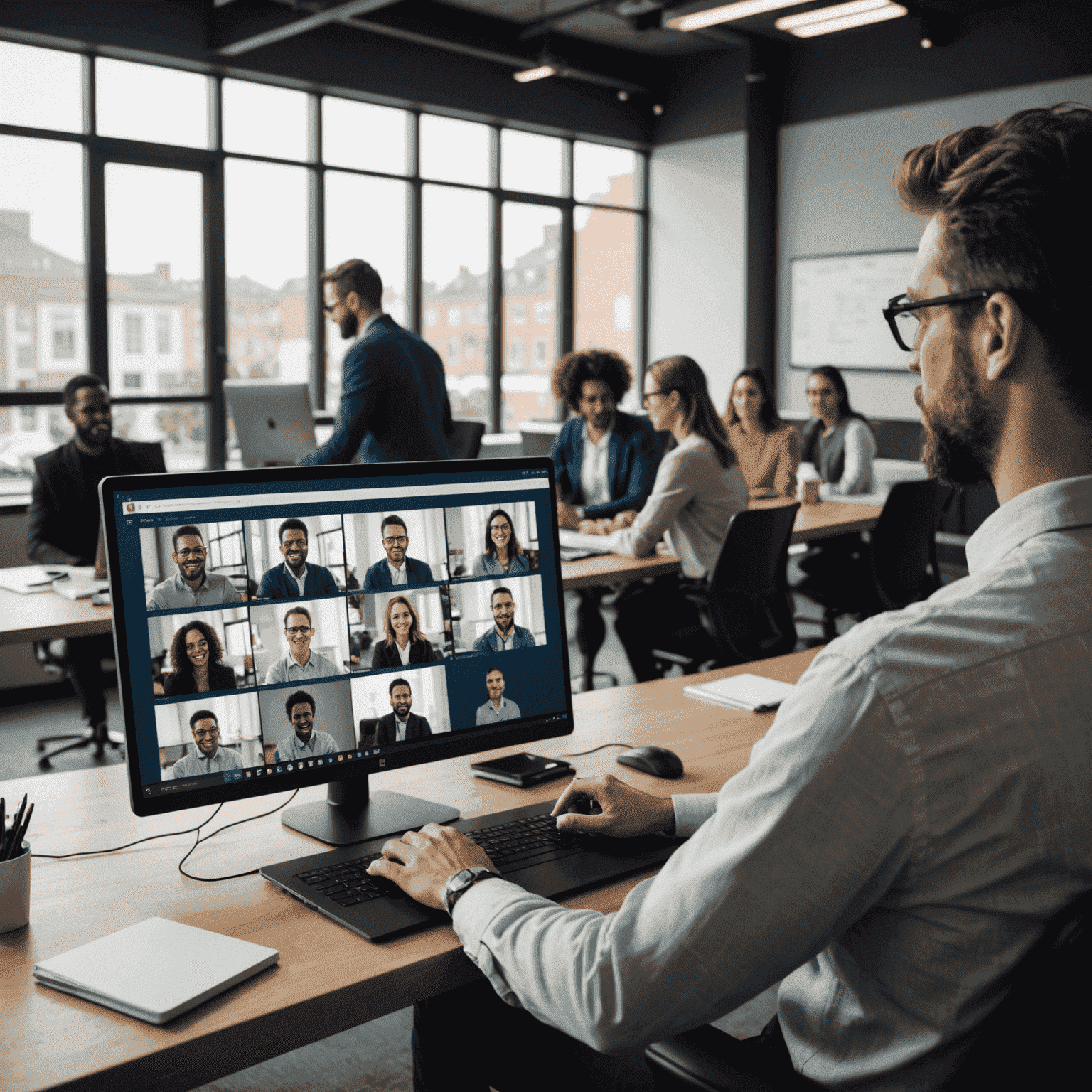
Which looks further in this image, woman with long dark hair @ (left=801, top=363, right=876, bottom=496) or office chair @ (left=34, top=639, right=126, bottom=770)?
woman with long dark hair @ (left=801, top=363, right=876, bottom=496)

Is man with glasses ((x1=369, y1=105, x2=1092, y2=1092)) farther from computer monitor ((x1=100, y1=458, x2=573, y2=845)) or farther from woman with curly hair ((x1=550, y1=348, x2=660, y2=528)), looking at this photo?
woman with curly hair ((x1=550, y1=348, x2=660, y2=528))

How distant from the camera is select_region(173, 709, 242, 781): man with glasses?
1197 millimetres

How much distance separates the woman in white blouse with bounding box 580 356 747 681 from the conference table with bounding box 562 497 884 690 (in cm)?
9

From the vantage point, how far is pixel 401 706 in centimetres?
134

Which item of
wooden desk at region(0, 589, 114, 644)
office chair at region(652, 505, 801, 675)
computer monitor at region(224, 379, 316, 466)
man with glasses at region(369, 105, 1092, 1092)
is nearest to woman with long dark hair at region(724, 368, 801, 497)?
office chair at region(652, 505, 801, 675)

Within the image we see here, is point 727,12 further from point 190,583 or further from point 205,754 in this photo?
point 205,754

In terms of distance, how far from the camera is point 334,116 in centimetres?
700

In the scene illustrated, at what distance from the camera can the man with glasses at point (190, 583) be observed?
47.3 inches

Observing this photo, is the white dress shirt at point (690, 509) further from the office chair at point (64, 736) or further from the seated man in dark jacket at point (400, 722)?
the seated man in dark jacket at point (400, 722)

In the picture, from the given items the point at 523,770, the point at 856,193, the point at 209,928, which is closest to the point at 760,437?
the point at 856,193

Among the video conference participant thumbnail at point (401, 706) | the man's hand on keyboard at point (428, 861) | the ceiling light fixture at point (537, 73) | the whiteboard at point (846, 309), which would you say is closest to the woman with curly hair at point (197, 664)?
the video conference participant thumbnail at point (401, 706)

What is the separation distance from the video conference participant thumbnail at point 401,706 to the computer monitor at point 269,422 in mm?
2742

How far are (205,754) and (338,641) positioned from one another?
20 cm

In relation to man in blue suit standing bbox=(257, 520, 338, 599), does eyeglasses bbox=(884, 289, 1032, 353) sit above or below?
A: above
